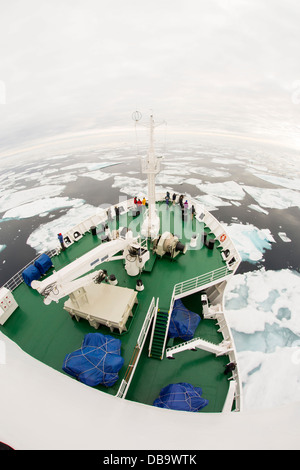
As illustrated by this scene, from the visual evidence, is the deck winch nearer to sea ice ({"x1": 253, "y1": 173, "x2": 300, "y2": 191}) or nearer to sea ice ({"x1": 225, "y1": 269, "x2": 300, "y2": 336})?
sea ice ({"x1": 225, "y1": 269, "x2": 300, "y2": 336})

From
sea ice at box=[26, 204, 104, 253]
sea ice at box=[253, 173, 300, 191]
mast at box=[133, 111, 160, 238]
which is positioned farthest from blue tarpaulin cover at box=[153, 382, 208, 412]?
sea ice at box=[253, 173, 300, 191]

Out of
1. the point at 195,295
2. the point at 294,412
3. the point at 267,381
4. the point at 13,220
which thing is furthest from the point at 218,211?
the point at 13,220

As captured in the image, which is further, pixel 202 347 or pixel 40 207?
pixel 40 207

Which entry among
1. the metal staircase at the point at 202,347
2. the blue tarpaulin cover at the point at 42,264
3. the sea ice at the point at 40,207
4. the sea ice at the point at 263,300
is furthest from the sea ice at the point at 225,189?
the blue tarpaulin cover at the point at 42,264

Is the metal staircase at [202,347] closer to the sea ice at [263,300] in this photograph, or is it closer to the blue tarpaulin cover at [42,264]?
the sea ice at [263,300]

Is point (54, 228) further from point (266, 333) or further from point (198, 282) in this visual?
point (266, 333)

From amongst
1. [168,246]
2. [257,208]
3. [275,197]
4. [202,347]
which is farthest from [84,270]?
[275,197]

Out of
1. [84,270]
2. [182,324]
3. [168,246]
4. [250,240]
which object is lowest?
[250,240]

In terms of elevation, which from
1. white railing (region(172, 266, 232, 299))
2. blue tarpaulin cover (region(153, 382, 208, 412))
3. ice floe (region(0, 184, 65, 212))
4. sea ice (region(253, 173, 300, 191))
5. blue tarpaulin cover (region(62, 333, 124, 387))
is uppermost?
blue tarpaulin cover (region(62, 333, 124, 387))
